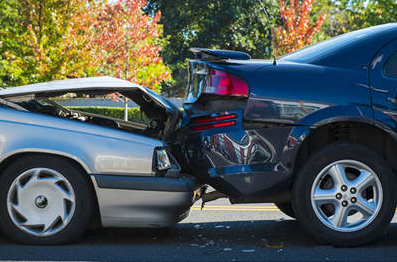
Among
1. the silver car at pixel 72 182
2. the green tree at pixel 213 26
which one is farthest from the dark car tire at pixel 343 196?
the green tree at pixel 213 26

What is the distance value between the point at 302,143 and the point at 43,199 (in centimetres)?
195

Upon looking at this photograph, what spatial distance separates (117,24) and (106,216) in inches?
819

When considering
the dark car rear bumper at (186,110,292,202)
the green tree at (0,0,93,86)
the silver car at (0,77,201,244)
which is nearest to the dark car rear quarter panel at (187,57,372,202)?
the dark car rear bumper at (186,110,292,202)

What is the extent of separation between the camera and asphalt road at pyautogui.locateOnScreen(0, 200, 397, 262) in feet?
13.2

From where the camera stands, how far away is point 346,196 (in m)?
4.23

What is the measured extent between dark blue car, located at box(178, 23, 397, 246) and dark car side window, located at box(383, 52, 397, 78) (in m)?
0.02

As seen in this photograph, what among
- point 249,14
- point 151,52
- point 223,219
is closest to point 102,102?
point 151,52

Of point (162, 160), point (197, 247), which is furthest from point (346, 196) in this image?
point (162, 160)

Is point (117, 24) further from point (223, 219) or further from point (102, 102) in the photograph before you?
point (223, 219)

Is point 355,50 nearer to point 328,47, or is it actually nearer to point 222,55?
point 328,47

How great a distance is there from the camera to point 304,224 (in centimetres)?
426

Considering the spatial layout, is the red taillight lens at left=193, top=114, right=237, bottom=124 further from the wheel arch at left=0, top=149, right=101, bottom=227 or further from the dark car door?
the dark car door

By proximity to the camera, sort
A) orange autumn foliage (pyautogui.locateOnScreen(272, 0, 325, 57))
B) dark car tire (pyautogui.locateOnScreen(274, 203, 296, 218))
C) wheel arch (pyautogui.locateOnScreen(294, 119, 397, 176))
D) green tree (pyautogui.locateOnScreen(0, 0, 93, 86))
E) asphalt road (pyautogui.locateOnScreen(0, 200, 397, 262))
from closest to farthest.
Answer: asphalt road (pyautogui.locateOnScreen(0, 200, 397, 262)), wheel arch (pyautogui.locateOnScreen(294, 119, 397, 176)), dark car tire (pyautogui.locateOnScreen(274, 203, 296, 218)), green tree (pyautogui.locateOnScreen(0, 0, 93, 86)), orange autumn foliage (pyautogui.locateOnScreen(272, 0, 325, 57))

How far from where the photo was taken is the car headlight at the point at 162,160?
14.2 feet
